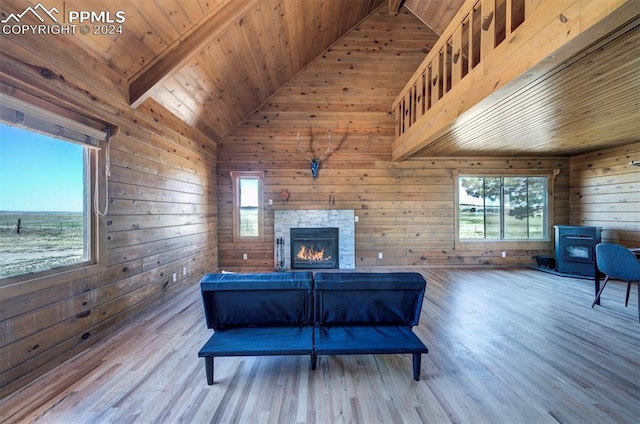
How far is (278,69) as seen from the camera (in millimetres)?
4777

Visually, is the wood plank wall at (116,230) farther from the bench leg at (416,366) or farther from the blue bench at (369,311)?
the bench leg at (416,366)

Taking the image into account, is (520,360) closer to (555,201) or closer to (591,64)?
(591,64)

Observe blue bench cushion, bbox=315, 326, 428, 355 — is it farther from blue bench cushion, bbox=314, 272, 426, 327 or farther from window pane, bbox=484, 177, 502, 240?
window pane, bbox=484, 177, 502, 240

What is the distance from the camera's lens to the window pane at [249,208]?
5586 millimetres

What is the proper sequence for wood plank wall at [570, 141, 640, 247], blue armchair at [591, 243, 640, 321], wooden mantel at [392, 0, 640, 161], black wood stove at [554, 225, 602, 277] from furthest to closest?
black wood stove at [554, 225, 602, 277] → wood plank wall at [570, 141, 640, 247] → blue armchair at [591, 243, 640, 321] → wooden mantel at [392, 0, 640, 161]

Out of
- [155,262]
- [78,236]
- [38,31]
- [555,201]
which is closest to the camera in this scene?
[38,31]

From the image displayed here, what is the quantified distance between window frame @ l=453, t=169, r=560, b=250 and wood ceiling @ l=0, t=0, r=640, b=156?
0.51m

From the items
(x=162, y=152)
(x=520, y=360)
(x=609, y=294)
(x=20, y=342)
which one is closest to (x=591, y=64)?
(x=520, y=360)

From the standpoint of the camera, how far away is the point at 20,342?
180 cm

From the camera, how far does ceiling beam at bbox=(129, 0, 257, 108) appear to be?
9.12 ft

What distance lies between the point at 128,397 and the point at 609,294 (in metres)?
5.97

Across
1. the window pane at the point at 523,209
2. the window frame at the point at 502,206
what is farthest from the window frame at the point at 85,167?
the window pane at the point at 523,209

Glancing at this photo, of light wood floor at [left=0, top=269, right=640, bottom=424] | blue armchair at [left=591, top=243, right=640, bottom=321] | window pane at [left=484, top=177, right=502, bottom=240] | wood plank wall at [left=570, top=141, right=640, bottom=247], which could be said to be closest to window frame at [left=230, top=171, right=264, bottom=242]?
light wood floor at [left=0, top=269, right=640, bottom=424]

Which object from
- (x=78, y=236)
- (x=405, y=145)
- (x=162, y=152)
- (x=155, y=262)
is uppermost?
(x=405, y=145)
